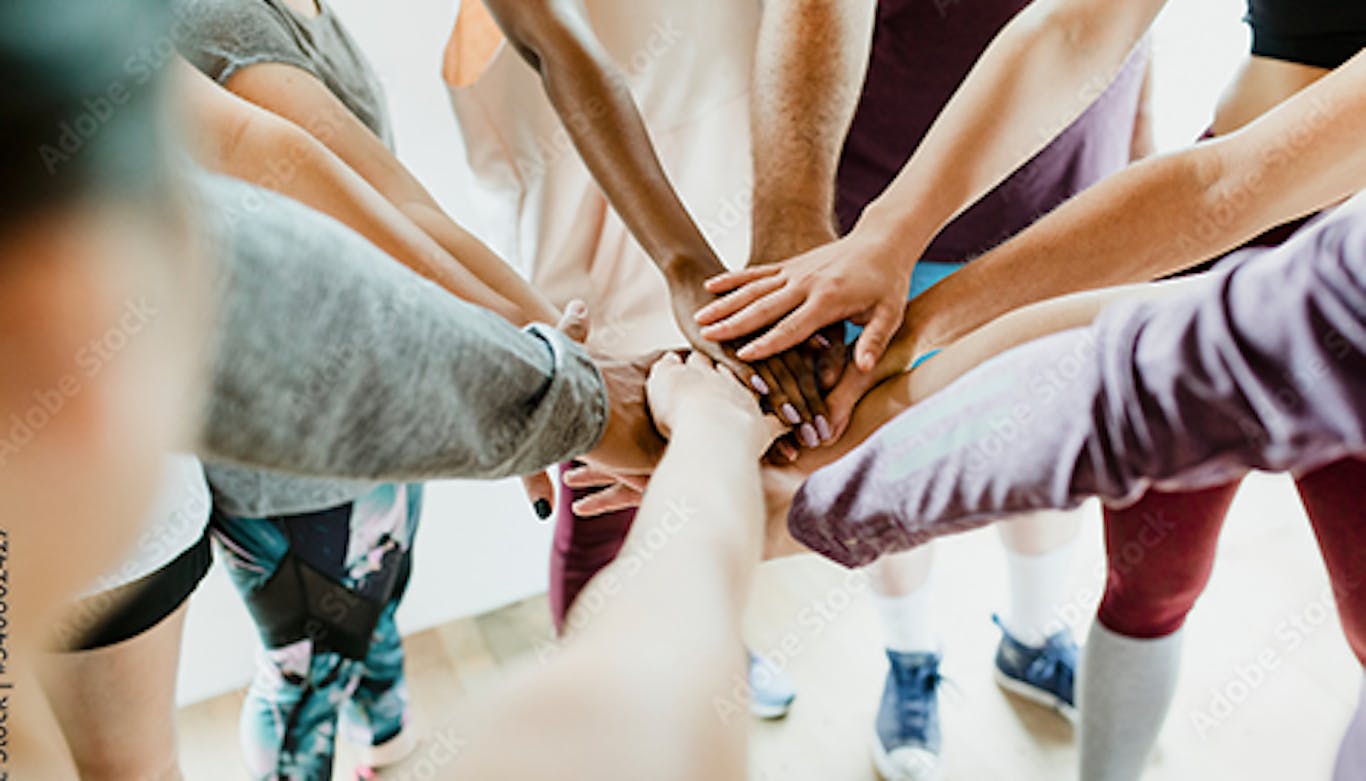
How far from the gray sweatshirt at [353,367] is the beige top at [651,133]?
0.46m

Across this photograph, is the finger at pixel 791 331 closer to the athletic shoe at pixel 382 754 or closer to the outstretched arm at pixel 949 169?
the outstretched arm at pixel 949 169

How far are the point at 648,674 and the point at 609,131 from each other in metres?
0.64

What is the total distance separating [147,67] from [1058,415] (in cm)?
45

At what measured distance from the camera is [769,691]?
1316 mm

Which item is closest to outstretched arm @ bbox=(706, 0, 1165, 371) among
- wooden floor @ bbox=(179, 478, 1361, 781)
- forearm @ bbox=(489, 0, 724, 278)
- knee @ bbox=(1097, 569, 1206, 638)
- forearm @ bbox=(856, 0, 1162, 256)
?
forearm @ bbox=(856, 0, 1162, 256)

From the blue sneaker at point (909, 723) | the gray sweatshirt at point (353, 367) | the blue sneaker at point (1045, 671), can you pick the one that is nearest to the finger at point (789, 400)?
the gray sweatshirt at point (353, 367)

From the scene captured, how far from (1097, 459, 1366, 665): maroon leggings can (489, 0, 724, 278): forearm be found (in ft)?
1.52

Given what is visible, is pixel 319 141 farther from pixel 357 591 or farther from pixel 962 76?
pixel 962 76

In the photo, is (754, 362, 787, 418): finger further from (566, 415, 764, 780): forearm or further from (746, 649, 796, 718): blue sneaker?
(746, 649, 796, 718): blue sneaker

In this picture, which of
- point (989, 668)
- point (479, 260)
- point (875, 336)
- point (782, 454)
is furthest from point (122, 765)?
point (989, 668)

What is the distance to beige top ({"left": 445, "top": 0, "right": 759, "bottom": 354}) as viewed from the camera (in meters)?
1.02

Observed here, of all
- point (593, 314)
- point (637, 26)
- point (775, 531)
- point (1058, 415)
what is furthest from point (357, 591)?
point (1058, 415)

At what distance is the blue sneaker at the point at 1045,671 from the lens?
1.29m

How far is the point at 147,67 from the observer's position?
0.37m
